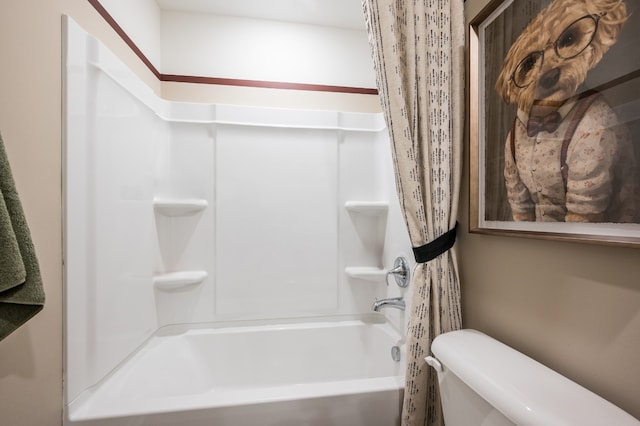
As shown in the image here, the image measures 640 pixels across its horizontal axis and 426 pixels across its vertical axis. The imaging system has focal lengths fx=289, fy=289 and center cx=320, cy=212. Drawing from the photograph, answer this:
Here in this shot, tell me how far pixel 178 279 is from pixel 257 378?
749 millimetres

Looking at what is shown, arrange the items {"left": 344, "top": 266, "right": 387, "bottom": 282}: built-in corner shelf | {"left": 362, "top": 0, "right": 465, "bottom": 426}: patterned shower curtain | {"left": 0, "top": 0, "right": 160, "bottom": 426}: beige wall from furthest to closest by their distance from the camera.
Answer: {"left": 344, "top": 266, "right": 387, "bottom": 282}: built-in corner shelf, {"left": 362, "top": 0, "right": 465, "bottom": 426}: patterned shower curtain, {"left": 0, "top": 0, "right": 160, "bottom": 426}: beige wall

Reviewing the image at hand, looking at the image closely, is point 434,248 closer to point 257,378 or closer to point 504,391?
point 504,391

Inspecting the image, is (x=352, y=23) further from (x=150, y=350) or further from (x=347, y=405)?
(x=150, y=350)

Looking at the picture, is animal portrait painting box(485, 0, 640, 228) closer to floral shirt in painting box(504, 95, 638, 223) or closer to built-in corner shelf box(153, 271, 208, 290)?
floral shirt in painting box(504, 95, 638, 223)

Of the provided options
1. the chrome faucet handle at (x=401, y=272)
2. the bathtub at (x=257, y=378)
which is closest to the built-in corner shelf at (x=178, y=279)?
the bathtub at (x=257, y=378)

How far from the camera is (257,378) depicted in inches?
67.6

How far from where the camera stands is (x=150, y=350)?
4.91 feet

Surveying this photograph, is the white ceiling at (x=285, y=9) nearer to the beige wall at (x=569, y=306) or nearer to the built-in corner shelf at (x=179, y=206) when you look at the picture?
the beige wall at (x=569, y=306)

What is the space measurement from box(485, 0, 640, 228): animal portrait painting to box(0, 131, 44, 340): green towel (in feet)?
4.07

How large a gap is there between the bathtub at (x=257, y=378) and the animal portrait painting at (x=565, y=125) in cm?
88

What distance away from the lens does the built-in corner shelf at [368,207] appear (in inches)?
72.6

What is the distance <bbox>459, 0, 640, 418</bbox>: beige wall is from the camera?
59 centimetres

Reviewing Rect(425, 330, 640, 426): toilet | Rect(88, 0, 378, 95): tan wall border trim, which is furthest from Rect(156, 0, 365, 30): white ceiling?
Rect(425, 330, 640, 426): toilet

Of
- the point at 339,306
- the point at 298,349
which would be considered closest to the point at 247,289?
the point at 298,349
